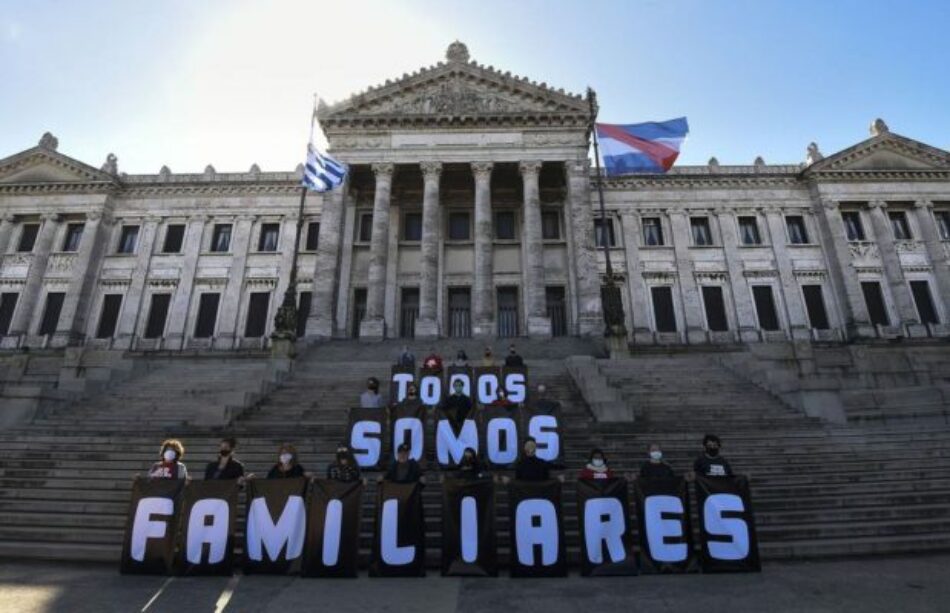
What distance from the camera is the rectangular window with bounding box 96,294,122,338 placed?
2989 cm

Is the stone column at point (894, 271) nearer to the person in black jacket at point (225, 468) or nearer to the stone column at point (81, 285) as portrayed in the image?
the person in black jacket at point (225, 468)

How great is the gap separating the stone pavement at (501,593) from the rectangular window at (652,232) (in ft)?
86.7

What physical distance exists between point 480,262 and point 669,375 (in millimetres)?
11487

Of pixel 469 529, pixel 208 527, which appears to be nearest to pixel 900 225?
pixel 469 529

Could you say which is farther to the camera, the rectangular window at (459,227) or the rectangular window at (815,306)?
the rectangular window at (815,306)

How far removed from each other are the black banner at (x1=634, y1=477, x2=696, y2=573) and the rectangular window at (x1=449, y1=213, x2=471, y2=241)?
77.9ft

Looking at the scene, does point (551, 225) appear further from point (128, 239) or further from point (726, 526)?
point (128, 239)

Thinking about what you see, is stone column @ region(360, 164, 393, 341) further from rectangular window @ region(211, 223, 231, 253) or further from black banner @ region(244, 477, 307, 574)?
black banner @ region(244, 477, 307, 574)

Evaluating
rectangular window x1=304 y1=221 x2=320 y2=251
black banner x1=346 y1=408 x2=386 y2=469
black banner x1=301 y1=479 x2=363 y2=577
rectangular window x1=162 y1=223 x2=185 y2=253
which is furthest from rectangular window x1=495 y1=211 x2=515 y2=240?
black banner x1=301 y1=479 x2=363 y2=577

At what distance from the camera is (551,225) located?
29812 mm

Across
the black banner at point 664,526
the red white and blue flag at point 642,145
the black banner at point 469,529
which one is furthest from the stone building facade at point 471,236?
the black banner at point 469,529

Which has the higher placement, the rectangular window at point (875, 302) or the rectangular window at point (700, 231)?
the rectangular window at point (700, 231)

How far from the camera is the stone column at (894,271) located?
93.9 feet

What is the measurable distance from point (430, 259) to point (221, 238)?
1561 centimetres
